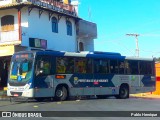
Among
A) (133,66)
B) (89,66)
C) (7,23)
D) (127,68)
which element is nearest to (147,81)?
(133,66)

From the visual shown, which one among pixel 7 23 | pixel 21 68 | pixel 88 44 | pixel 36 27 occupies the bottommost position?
pixel 21 68

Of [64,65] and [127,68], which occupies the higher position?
[64,65]

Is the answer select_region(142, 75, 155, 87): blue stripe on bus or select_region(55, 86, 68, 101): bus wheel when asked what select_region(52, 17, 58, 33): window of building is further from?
select_region(55, 86, 68, 101): bus wheel

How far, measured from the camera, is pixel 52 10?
102 feet

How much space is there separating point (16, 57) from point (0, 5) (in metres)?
10.7

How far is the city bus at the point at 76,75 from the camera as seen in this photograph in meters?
19.2

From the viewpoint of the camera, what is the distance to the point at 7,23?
2972 centimetres

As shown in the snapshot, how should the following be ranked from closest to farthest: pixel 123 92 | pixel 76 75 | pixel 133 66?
pixel 76 75 → pixel 123 92 → pixel 133 66

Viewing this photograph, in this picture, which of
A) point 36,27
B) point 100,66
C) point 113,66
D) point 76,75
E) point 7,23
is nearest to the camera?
point 76,75

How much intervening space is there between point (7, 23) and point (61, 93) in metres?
11.5

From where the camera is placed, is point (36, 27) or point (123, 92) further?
point (36, 27)

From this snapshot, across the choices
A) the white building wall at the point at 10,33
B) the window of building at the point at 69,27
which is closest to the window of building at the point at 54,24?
the window of building at the point at 69,27

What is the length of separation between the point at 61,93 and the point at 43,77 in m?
1.68

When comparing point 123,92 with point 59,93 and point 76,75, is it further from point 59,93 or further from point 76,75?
point 59,93
